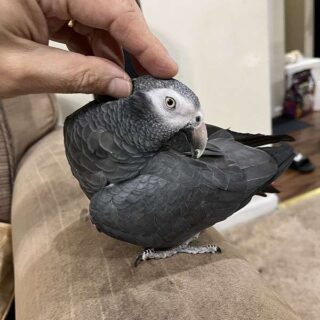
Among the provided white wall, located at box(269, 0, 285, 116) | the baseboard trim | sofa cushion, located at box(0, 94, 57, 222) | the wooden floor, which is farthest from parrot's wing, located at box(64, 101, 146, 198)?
white wall, located at box(269, 0, 285, 116)

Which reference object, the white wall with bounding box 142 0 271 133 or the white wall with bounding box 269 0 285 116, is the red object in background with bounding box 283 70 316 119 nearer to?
the white wall with bounding box 269 0 285 116

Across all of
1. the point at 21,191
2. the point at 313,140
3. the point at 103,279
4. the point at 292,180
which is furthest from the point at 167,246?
the point at 313,140

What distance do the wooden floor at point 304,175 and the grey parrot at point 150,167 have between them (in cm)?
107

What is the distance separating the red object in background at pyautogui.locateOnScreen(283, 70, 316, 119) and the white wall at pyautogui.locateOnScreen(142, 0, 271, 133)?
103cm

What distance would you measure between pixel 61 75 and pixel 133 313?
284 millimetres

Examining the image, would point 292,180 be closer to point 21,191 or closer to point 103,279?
point 21,191

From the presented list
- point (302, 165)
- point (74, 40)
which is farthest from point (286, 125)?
point (74, 40)

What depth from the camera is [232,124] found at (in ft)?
4.34

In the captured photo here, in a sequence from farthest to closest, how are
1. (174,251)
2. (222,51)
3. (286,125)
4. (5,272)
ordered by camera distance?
(286,125)
(222,51)
(5,272)
(174,251)

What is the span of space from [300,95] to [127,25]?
78.1 inches

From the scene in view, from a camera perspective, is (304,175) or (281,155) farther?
(304,175)

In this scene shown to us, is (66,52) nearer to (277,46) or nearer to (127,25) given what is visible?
(127,25)

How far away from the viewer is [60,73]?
459 millimetres

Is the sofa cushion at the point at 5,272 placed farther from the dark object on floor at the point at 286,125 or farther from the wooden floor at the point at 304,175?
the dark object on floor at the point at 286,125
